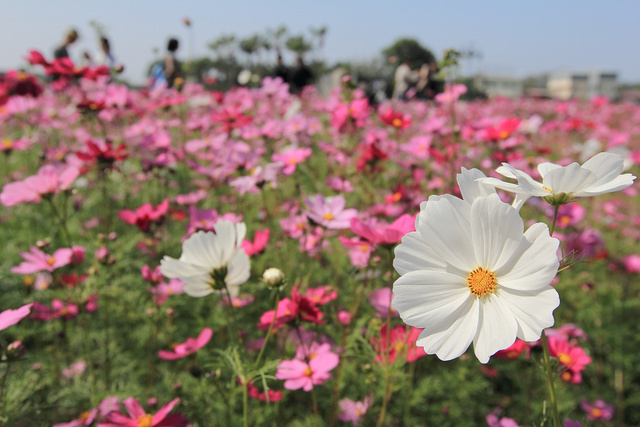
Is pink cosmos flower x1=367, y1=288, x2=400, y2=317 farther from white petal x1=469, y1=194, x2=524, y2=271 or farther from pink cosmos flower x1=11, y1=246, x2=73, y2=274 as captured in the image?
pink cosmos flower x1=11, y1=246, x2=73, y2=274

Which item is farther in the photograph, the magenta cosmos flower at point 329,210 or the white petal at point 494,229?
the magenta cosmos flower at point 329,210

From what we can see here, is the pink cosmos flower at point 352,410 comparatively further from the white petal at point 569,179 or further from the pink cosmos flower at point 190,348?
the white petal at point 569,179

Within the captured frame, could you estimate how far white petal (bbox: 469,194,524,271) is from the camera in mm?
448

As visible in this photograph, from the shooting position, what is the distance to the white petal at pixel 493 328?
44 centimetres

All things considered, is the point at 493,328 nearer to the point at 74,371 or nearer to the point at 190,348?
the point at 190,348

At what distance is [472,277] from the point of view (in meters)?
0.49

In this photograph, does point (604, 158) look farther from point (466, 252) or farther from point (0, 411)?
point (0, 411)

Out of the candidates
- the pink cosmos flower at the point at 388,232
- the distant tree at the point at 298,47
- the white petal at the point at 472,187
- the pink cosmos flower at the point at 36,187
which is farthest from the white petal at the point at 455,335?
the distant tree at the point at 298,47

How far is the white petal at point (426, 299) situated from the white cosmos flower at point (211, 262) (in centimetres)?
34

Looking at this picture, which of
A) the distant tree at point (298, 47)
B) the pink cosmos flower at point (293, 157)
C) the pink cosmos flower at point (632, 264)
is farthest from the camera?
the distant tree at point (298, 47)

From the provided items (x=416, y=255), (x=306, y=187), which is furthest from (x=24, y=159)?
(x=416, y=255)

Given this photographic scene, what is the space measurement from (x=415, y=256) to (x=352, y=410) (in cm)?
84

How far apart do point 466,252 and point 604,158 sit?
0.19 metres

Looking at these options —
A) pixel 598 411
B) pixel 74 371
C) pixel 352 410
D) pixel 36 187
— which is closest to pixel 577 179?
pixel 352 410
